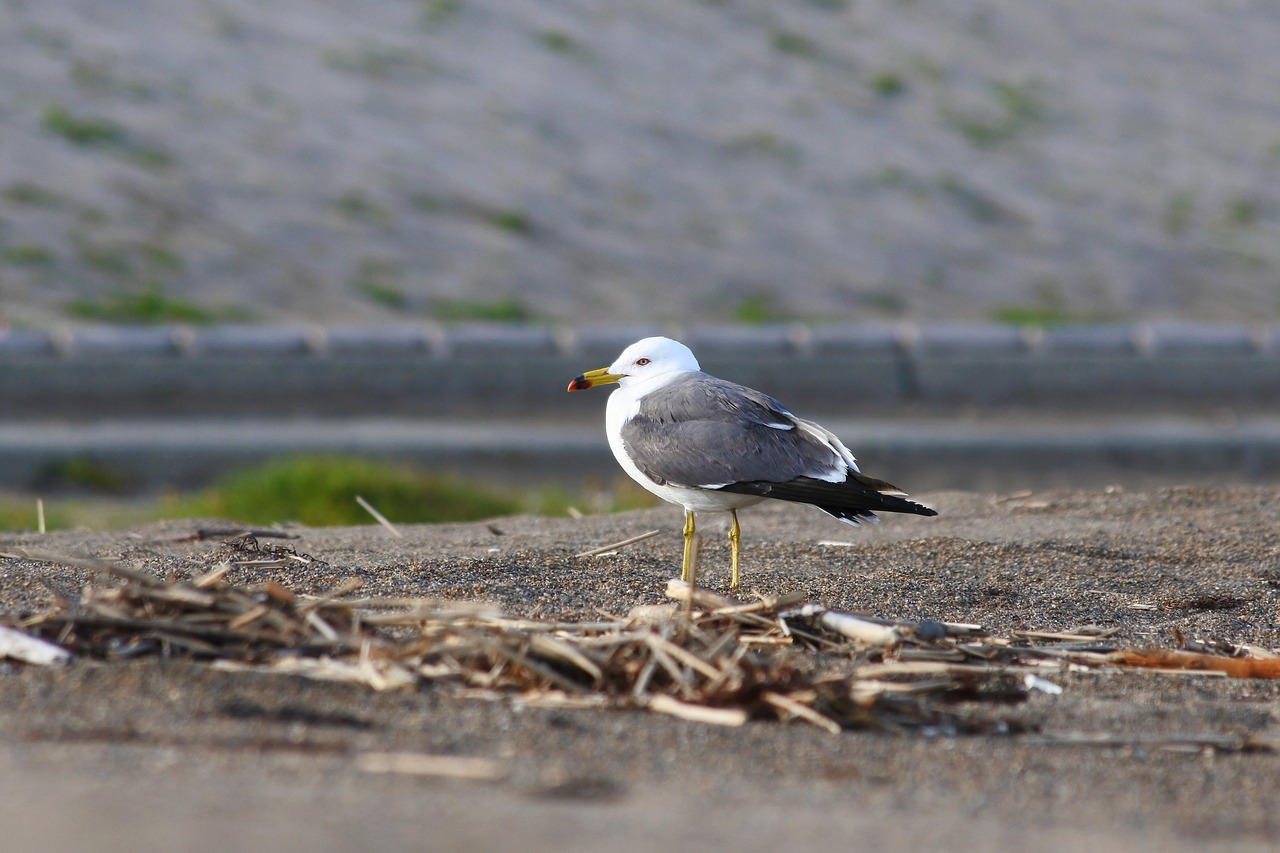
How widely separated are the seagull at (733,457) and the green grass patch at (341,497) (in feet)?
8.15

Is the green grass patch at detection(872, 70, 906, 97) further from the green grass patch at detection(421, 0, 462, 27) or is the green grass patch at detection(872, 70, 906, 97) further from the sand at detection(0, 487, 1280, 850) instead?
the sand at detection(0, 487, 1280, 850)

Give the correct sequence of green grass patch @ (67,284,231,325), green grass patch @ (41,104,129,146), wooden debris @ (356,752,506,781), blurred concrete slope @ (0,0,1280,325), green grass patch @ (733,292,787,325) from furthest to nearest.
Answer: green grass patch @ (41,104,129,146)
green grass patch @ (733,292,787,325)
blurred concrete slope @ (0,0,1280,325)
green grass patch @ (67,284,231,325)
wooden debris @ (356,752,506,781)

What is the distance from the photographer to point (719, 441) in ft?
14.7

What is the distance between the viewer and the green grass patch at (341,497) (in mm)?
7023

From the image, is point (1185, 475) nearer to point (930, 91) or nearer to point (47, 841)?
point (47, 841)

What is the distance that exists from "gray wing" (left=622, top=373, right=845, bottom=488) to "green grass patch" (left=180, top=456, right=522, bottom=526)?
8.19 feet

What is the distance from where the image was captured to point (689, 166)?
16766 millimetres

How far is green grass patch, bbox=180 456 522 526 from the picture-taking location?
702 centimetres

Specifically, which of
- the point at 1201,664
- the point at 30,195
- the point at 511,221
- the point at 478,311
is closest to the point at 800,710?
the point at 1201,664

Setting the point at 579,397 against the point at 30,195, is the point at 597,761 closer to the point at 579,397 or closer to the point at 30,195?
the point at 579,397

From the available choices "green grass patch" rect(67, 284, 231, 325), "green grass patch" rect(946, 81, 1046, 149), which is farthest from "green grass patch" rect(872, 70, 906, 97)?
"green grass patch" rect(67, 284, 231, 325)

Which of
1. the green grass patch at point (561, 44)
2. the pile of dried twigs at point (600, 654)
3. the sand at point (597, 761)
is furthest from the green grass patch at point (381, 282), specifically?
the pile of dried twigs at point (600, 654)

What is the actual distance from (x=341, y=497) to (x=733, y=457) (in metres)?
3.20

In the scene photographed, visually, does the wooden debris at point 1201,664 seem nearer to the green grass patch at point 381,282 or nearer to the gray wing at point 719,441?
the gray wing at point 719,441
